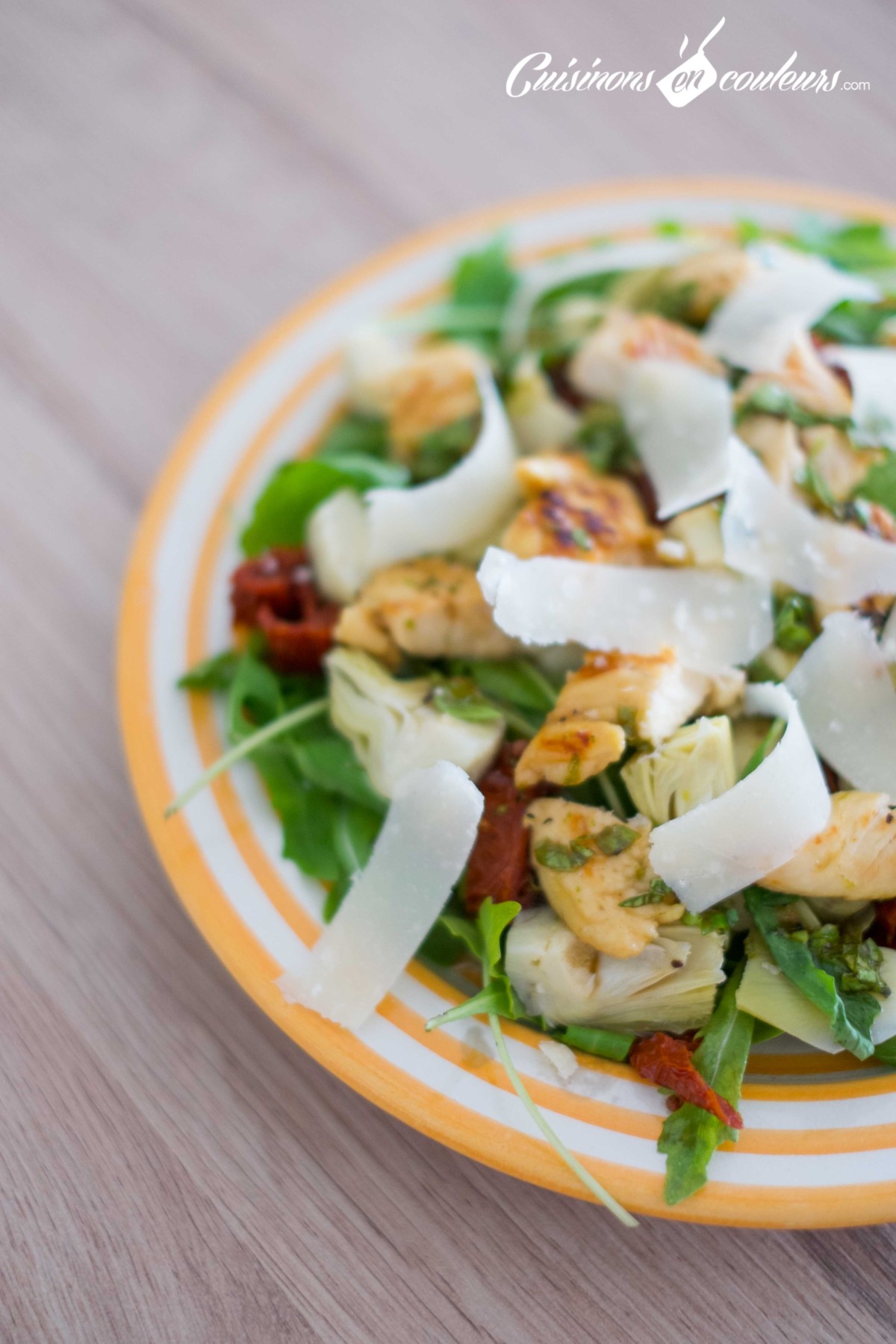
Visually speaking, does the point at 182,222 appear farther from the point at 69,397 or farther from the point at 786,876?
the point at 786,876

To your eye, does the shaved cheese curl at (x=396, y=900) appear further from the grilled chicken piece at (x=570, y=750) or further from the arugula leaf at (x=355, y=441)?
the arugula leaf at (x=355, y=441)

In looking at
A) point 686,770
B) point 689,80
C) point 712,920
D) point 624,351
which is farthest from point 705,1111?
point 689,80

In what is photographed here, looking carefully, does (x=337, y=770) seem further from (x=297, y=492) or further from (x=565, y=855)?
(x=297, y=492)

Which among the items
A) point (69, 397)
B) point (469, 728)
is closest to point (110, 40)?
point (69, 397)

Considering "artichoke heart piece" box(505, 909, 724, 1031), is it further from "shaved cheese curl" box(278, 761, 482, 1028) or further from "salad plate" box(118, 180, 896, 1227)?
"shaved cheese curl" box(278, 761, 482, 1028)

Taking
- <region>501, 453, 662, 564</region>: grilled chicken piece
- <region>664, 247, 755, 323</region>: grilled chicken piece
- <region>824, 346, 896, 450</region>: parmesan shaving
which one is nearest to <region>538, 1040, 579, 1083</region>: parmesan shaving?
<region>501, 453, 662, 564</region>: grilled chicken piece
